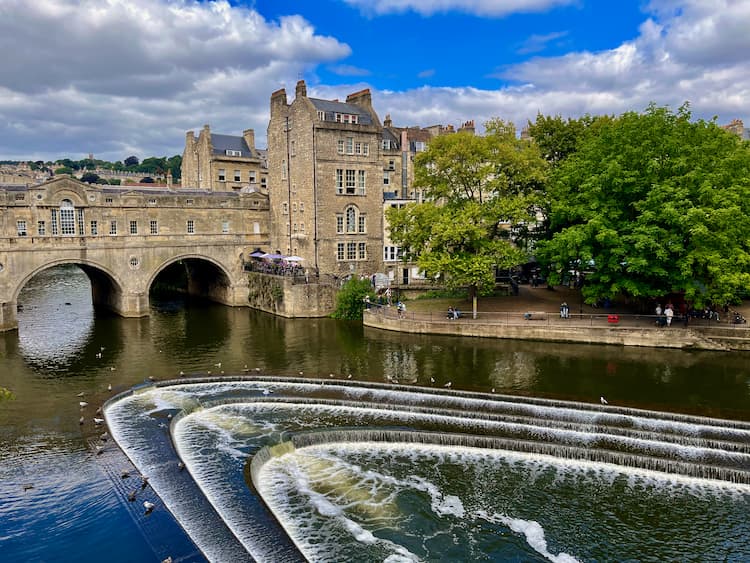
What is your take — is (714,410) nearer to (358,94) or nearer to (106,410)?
(106,410)

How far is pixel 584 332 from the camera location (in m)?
35.4

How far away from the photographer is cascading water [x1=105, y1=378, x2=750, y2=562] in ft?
50.6

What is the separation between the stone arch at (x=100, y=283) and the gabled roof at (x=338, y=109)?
20556 millimetres

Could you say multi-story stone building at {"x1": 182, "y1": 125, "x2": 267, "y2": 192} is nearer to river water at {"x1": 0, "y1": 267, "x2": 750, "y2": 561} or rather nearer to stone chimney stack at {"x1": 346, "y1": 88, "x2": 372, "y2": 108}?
stone chimney stack at {"x1": 346, "y1": 88, "x2": 372, "y2": 108}

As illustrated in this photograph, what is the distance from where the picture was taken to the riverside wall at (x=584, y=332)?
1308 inches

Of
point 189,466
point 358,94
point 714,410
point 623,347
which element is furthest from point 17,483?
point 358,94

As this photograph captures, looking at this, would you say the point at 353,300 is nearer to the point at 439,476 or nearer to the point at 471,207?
the point at 471,207

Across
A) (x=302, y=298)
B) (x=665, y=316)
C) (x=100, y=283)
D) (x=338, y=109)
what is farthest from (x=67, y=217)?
(x=665, y=316)

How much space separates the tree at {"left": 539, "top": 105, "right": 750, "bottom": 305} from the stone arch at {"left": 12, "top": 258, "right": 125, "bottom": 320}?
31.3 m

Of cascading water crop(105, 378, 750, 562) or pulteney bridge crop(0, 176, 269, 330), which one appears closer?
cascading water crop(105, 378, 750, 562)

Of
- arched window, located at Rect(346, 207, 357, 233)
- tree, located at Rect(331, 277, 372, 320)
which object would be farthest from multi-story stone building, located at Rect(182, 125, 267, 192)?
tree, located at Rect(331, 277, 372, 320)

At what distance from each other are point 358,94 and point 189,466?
41.6 m

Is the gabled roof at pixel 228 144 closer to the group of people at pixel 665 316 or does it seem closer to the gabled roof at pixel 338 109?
the gabled roof at pixel 338 109

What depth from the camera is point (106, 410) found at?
24.2 m
